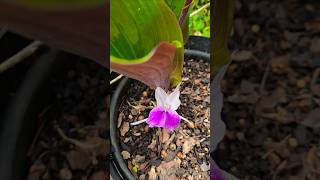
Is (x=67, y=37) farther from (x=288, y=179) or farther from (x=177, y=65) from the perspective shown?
(x=288, y=179)

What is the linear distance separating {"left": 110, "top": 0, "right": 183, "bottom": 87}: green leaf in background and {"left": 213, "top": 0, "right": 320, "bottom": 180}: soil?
28cm

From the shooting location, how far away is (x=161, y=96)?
22.2 inches

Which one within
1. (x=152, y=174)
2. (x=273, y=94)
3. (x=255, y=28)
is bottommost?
(x=152, y=174)

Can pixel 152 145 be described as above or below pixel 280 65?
below

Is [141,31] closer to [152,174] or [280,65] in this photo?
[152,174]

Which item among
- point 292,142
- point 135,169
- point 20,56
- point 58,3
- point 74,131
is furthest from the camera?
point 292,142

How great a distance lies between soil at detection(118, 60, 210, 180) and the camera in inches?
26.0

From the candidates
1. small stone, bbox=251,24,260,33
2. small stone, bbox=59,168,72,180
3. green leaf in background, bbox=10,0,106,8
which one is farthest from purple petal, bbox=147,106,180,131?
small stone, bbox=251,24,260,33

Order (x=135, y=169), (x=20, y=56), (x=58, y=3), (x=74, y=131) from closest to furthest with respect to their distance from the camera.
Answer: (x=58, y=3), (x=20, y=56), (x=74, y=131), (x=135, y=169)

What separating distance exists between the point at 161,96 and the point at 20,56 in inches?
6.9

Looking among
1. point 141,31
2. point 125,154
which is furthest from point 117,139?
point 141,31

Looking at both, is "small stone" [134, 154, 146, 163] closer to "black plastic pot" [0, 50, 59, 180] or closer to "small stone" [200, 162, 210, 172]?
"small stone" [200, 162, 210, 172]

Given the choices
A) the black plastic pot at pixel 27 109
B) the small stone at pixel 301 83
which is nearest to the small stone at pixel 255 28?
the small stone at pixel 301 83

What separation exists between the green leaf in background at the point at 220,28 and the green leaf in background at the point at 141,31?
91 mm
